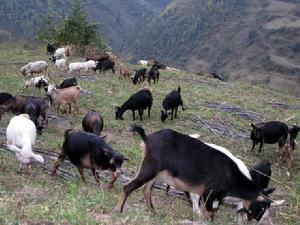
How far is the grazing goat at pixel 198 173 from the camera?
28.8 ft

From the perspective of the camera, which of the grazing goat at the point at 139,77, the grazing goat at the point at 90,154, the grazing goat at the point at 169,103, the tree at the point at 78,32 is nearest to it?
the grazing goat at the point at 90,154

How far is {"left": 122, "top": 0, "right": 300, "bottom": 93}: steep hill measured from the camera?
5433 inches

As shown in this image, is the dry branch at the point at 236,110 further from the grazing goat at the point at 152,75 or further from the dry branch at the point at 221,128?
the grazing goat at the point at 152,75

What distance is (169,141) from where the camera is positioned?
9078 mm

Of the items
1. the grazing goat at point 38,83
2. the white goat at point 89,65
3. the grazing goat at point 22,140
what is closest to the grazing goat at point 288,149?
the grazing goat at point 22,140

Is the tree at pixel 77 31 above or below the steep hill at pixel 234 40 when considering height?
above

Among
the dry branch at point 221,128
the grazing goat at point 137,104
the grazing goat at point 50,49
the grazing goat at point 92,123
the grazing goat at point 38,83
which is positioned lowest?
the grazing goat at point 50,49

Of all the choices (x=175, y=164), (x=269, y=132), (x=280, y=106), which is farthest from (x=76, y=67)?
(x=175, y=164)

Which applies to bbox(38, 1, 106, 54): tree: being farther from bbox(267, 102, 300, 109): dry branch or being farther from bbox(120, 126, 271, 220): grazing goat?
bbox(120, 126, 271, 220): grazing goat

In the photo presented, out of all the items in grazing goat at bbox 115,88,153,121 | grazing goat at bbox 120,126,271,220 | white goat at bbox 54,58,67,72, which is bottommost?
white goat at bbox 54,58,67,72

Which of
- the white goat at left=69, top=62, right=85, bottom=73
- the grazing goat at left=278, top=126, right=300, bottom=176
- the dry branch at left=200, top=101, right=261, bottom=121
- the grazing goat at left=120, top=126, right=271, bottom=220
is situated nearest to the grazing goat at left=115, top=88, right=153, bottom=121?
the dry branch at left=200, top=101, right=261, bottom=121

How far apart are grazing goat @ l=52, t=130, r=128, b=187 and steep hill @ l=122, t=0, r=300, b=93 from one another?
388 ft

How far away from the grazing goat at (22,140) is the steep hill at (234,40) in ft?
385

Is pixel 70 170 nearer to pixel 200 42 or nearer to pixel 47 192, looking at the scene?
pixel 47 192
